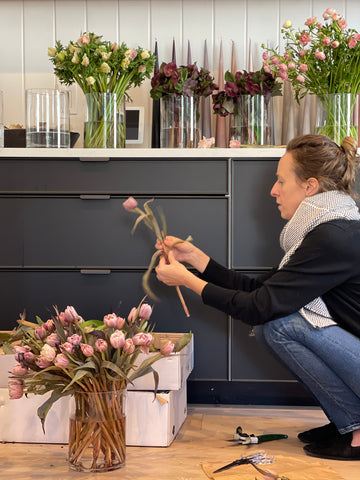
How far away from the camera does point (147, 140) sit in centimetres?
305

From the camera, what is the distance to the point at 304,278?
6.09 ft

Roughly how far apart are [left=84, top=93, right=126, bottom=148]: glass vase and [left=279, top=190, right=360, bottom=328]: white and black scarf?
3.08ft

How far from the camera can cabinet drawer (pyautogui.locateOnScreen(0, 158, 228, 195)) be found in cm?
252

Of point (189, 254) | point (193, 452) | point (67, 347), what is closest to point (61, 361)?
point (67, 347)

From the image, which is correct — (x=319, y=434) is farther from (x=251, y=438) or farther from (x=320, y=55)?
(x=320, y=55)

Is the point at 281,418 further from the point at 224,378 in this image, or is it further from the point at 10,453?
the point at 10,453

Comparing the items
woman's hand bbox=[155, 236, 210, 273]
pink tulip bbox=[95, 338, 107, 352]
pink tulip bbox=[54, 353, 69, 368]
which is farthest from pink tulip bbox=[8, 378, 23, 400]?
woman's hand bbox=[155, 236, 210, 273]

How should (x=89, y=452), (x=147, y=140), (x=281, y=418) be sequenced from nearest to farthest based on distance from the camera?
1. (x=89, y=452)
2. (x=281, y=418)
3. (x=147, y=140)

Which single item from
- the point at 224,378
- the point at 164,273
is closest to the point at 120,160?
the point at 164,273

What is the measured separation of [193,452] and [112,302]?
718 millimetres

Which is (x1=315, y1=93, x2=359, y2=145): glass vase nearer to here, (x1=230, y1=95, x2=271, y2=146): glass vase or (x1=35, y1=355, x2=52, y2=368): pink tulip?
(x1=230, y1=95, x2=271, y2=146): glass vase

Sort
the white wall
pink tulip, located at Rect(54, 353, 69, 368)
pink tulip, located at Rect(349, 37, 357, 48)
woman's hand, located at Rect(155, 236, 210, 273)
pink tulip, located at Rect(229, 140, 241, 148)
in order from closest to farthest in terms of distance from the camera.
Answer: pink tulip, located at Rect(54, 353, 69, 368) → woman's hand, located at Rect(155, 236, 210, 273) → pink tulip, located at Rect(349, 37, 357, 48) → pink tulip, located at Rect(229, 140, 241, 148) → the white wall

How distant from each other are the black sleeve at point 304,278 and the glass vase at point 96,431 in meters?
0.43

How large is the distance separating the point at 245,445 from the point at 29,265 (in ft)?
3.43
